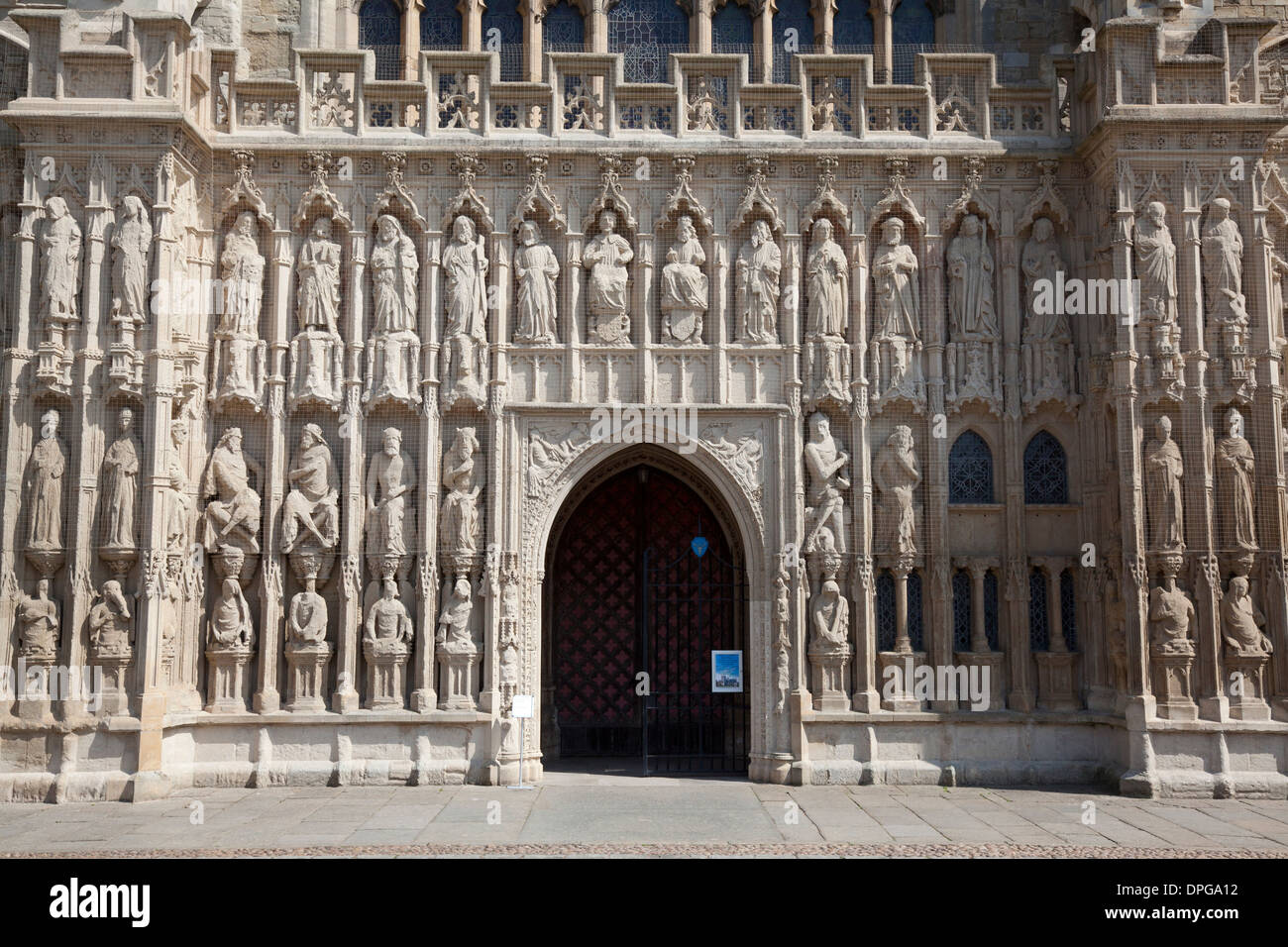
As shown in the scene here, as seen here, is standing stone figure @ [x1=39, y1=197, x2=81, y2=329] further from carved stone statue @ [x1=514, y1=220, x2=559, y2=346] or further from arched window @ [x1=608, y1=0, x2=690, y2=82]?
arched window @ [x1=608, y1=0, x2=690, y2=82]

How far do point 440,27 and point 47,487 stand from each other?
8354mm

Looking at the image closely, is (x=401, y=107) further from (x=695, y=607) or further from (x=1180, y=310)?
(x=1180, y=310)

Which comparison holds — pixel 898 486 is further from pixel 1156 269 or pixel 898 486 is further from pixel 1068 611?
pixel 1156 269

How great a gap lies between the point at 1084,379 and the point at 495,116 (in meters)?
8.29

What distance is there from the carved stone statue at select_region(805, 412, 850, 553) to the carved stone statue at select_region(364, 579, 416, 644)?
201 inches

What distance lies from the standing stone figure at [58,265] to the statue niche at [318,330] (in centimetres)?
256

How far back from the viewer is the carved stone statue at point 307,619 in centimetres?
1435

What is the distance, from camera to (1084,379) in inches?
587

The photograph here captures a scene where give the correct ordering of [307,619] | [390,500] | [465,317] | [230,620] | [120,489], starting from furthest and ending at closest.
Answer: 1. [465,317]
2. [390,500]
3. [307,619]
4. [230,620]
5. [120,489]

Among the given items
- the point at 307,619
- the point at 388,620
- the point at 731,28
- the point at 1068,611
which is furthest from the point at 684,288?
the point at 1068,611

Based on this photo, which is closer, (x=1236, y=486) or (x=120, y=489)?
(x=120, y=489)

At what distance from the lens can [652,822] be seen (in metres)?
11.9

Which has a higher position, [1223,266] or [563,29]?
[563,29]
